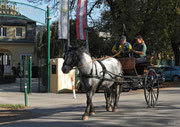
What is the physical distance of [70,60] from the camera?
798cm

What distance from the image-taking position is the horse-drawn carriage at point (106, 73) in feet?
26.5

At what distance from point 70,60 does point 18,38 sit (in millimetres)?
37497

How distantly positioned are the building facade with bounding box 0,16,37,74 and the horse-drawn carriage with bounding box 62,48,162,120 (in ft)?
113

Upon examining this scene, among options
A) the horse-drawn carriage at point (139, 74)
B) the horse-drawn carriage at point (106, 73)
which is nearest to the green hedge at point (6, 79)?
Result: the horse-drawn carriage at point (106, 73)

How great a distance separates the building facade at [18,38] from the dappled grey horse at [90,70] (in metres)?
35.1

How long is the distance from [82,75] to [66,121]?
1.41 metres

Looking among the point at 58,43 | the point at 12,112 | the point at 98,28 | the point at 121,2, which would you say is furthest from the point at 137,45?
the point at 58,43

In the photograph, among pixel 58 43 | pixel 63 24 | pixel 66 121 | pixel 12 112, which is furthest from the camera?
pixel 58 43

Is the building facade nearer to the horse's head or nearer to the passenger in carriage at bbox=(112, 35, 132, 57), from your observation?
the passenger in carriage at bbox=(112, 35, 132, 57)

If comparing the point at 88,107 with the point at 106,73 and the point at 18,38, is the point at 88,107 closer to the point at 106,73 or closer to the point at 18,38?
the point at 106,73

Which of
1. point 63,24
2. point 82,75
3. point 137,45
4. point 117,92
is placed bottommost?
point 117,92

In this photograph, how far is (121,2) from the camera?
21.4 meters

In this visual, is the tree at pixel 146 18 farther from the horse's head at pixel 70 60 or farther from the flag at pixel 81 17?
the horse's head at pixel 70 60

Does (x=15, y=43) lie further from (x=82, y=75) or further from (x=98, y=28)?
(x=82, y=75)
